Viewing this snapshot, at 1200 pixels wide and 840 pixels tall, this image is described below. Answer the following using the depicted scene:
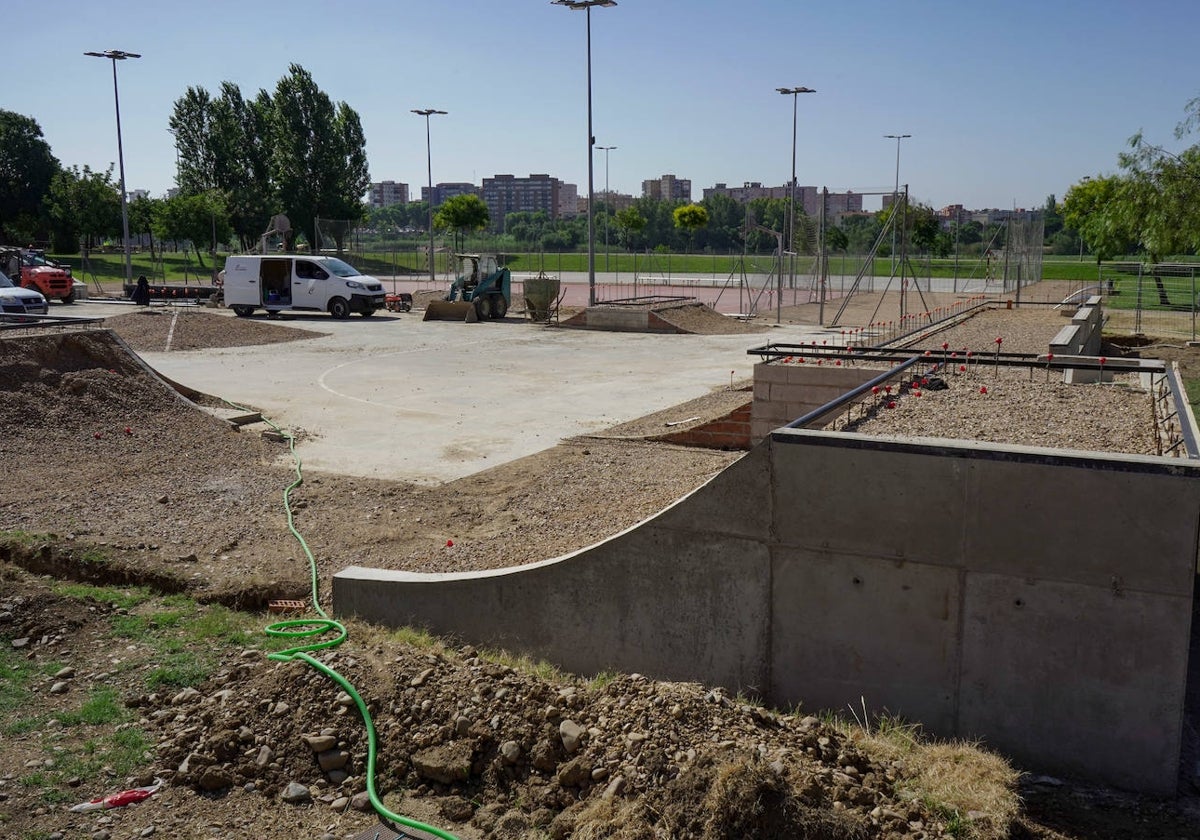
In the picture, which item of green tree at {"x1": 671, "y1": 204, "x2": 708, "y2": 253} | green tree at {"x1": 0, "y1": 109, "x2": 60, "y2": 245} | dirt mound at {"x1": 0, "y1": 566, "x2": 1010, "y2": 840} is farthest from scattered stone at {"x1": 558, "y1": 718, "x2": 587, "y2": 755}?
green tree at {"x1": 0, "y1": 109, "x2": 60, "y2": 245}

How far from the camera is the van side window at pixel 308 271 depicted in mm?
33656

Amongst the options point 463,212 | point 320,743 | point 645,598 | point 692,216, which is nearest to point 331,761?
point 320,743

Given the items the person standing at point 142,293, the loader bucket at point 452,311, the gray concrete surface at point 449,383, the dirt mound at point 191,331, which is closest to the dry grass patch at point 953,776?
the gray concrete surface at point 449,383

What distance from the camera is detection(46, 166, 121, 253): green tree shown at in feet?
206

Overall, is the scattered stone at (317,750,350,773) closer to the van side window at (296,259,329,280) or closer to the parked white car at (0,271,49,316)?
the parked white car at (0,271,49,316)

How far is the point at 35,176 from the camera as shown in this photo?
7194 cm

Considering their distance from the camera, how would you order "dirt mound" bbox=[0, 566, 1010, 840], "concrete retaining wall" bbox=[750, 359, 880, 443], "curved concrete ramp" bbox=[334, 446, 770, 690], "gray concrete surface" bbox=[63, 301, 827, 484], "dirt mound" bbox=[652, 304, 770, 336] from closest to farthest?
1. "dirt mound" bbox=[0, 566, 1010, 840]
2. "curved concrete ramp" bbox=[334, 446, 770, 690]
3. "concrete retaining wall" bbox=[750, 359, 880, 443]
4. "gray concrete surface" bbox=[63, 301, 827, 484]
5. "dirt mound" bbox=[652, 304, 770, 336]

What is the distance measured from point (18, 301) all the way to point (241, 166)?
50.4m

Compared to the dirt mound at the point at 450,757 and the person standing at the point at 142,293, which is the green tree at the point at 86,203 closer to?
the person standing at the point at 142,293

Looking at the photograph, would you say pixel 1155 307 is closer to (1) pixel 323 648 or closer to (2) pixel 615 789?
(1) pixel 323 648

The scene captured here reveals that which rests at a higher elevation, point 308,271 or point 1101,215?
point 1101,215

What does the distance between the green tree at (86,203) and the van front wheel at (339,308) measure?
38.2 metres

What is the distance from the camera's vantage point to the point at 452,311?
109 ft

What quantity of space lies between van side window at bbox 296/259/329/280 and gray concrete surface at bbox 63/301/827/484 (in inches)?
121
